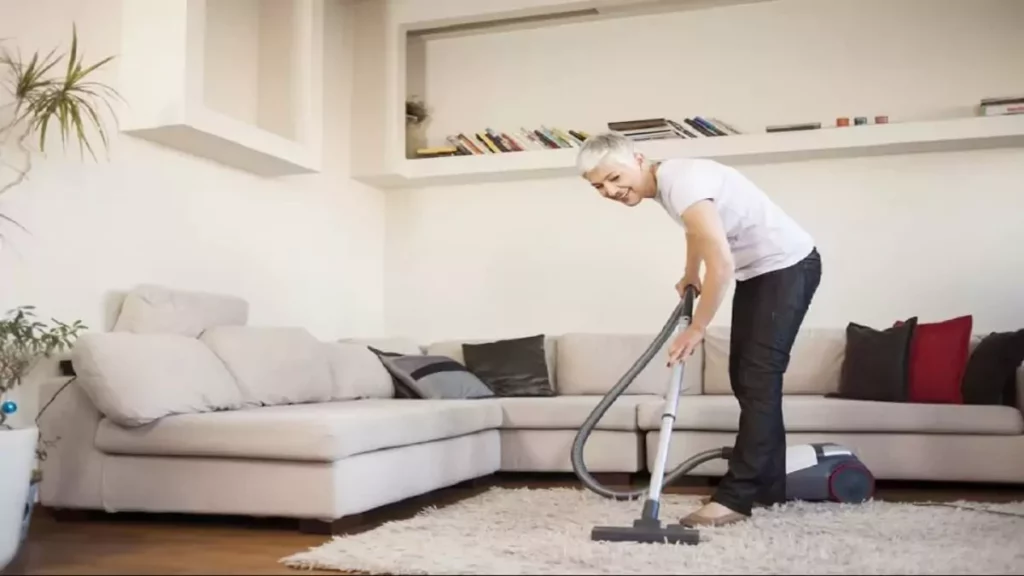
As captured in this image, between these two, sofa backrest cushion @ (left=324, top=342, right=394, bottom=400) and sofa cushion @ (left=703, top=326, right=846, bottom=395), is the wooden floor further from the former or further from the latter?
sofa cushion @ (left=703, top=326, right=846, bottom=395)

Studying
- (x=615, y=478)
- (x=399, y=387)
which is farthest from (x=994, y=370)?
(x=399, y=387)

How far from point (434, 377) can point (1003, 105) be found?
3060mm

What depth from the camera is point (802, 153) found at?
4.85 meters

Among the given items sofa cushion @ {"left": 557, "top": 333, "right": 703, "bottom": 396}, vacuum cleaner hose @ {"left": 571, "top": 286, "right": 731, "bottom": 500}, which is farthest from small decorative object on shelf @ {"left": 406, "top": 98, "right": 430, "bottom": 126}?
vacuum cleaner hose @ {"left": 571, "top": 286, "right": 731, "bottom": 500}

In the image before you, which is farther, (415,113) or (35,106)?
(415,113)

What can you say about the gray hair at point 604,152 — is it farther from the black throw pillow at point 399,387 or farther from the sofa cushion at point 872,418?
the black throw pillow at point 399,387

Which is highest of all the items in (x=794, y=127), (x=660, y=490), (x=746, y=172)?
(x=794, y=127)

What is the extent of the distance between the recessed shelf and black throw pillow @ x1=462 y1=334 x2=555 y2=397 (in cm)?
126

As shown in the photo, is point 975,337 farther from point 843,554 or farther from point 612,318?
point 843,554

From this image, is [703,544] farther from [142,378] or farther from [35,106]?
[35,106]

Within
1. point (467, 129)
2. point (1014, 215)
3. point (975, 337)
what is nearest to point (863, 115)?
point (1014, 215)

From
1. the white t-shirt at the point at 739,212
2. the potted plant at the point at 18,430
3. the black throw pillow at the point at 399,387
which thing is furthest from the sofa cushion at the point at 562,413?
the potted plant at the point at 18,430

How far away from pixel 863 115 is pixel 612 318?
1728 mm

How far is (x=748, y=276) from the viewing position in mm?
2846
